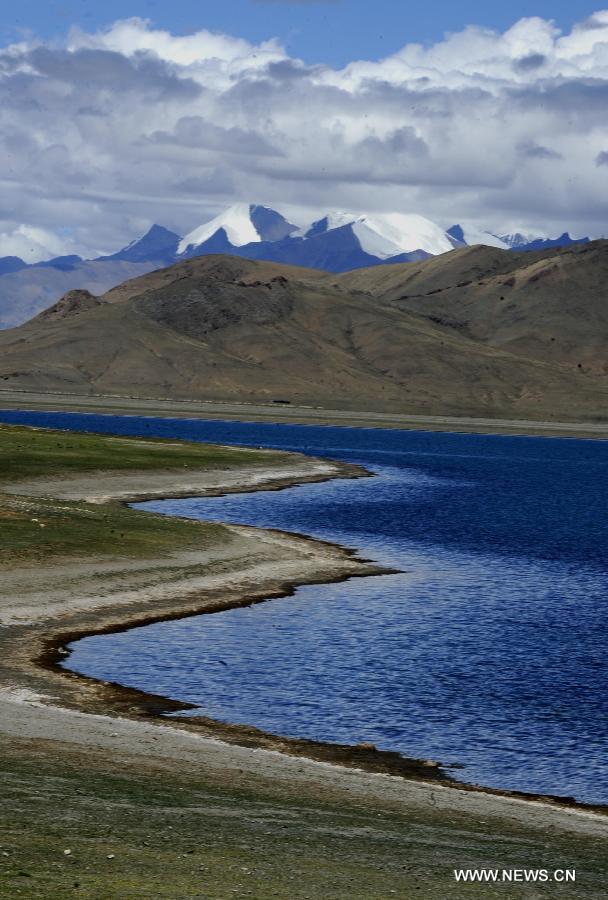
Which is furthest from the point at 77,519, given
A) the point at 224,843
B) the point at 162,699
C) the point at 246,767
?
the point at 224,843

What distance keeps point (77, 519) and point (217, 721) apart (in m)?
35.2

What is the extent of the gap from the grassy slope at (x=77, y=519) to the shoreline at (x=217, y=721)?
677 cm

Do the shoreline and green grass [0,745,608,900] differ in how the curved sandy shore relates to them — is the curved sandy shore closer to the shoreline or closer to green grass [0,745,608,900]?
the shoreline

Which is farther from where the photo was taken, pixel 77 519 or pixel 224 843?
pixel 77 519

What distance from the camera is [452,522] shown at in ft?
308

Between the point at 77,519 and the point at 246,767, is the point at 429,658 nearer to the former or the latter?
the point at 246,767


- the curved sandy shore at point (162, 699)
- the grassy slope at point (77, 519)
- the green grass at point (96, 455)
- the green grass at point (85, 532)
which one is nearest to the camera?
the curved sandy shore at point (162, 699)

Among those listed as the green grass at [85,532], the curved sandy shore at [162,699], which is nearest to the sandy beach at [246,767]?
→ the curved sandy shore at [162,699]

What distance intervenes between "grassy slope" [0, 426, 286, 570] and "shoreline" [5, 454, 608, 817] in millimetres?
6766

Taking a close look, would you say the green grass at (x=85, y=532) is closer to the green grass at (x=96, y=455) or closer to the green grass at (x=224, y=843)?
the green grass at (x=96, y=455)

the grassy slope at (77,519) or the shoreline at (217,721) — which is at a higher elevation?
the grassy slope at (77,519)

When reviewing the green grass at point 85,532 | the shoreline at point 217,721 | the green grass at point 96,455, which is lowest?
the shoreline at point 217,721

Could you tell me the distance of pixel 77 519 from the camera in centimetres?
6912

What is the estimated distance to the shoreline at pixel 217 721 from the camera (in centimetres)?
3121
